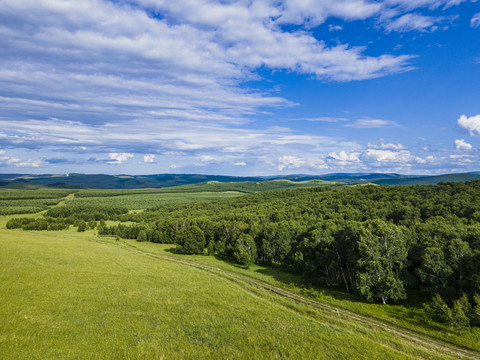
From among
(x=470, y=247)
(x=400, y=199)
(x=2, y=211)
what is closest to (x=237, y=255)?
(x=470, y=247)

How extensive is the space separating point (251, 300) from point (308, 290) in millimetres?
16732

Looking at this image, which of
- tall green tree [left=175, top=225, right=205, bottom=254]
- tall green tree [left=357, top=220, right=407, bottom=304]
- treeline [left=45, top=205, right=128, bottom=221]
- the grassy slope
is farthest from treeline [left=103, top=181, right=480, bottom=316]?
treeline [left=45, top=205, right=128, bottom=221]

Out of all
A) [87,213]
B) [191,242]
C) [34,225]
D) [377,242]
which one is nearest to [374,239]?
[377,242]

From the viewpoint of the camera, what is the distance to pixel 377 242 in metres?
49.0

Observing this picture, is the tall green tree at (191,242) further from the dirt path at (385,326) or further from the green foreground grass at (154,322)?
the green foreground grass at (154,322)

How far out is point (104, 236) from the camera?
119812 millimetres

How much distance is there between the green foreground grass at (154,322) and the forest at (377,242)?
14061 millimetres

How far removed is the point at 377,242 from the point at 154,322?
44.8 m

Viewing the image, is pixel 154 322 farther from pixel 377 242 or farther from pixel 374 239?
pixel 377 242

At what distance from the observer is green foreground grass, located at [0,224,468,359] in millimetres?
22422

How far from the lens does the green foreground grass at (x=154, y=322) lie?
22.4 meters

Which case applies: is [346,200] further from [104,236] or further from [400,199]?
[104,236]

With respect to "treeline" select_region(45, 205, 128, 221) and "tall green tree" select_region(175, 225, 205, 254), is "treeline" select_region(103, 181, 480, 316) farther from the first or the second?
"treeline" select_region(45, 205, 128, 221)

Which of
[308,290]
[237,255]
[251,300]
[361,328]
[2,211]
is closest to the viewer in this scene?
[361,328]
